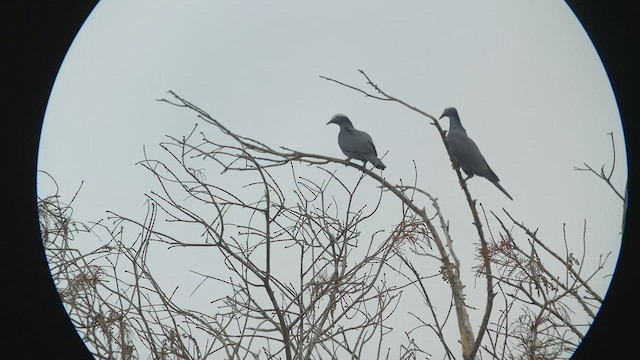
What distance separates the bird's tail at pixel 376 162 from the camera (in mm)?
5276

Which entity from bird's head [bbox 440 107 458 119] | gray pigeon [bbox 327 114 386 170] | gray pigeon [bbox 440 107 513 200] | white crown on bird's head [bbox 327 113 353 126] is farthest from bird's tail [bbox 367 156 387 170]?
bird's head [bbox 440 107 458 119]

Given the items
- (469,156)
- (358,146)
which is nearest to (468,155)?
(469,156)

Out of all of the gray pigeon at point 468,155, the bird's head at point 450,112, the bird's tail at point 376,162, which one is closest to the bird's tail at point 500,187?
the gray pigeon at point 468,155

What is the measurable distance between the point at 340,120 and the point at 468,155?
140 cm

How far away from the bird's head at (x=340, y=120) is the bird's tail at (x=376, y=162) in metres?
0.70

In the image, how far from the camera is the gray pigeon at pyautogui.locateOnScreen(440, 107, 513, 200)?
16.5ft

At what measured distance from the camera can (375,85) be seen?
120 inches

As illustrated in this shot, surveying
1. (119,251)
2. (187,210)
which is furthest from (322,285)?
(119,251)

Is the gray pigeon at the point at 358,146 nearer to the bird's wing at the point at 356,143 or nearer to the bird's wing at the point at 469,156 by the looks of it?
the bird's wing at the point at 356,143

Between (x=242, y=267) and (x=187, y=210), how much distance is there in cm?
29

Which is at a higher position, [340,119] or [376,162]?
[340,119]

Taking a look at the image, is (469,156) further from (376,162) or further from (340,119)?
(340,119)

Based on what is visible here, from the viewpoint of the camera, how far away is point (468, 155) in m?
5.21

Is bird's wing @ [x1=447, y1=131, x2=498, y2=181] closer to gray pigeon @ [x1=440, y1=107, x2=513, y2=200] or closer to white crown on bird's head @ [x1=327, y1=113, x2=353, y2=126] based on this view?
gray pigeon @ [x1=440, y1=107, x2=513, y2=200]
